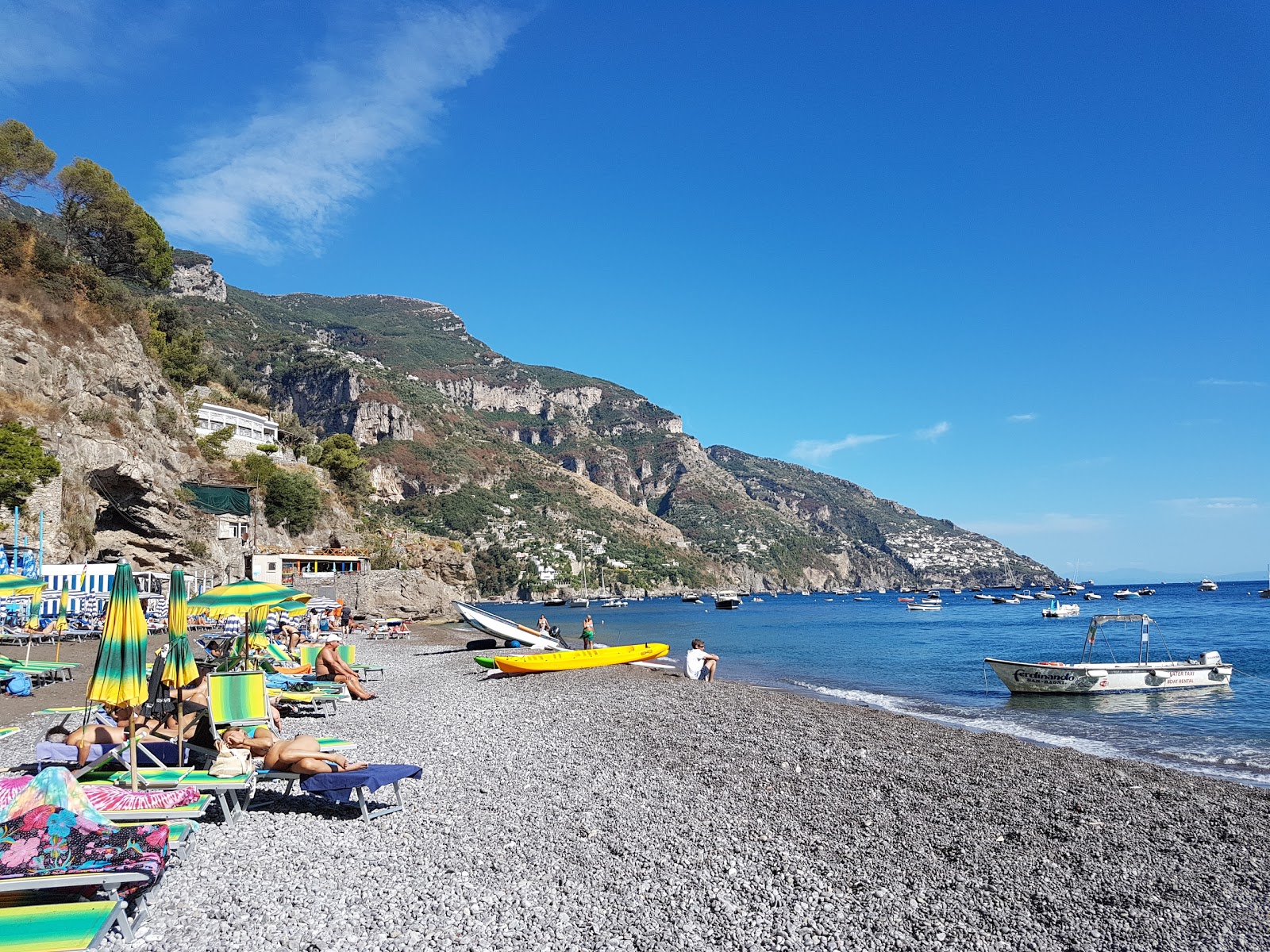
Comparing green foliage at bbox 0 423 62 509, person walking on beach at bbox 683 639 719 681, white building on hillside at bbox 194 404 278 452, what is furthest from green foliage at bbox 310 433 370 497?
person walking on beach at bbox 683 639 719 681

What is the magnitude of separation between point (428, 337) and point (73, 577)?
496 ft

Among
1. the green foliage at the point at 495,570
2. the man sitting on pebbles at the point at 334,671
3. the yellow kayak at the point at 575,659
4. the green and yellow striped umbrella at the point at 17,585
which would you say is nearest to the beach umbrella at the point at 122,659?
the man sitting on pebbles at the point at 334,671

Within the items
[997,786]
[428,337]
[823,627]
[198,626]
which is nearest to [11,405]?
[198,626]

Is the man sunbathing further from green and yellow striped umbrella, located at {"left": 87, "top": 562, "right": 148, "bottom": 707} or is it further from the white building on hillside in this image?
the white building on hillside

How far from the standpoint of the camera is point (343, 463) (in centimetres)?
5769

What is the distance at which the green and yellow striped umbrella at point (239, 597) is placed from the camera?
1329 cm

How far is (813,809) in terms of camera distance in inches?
302

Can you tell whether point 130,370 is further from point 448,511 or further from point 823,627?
point 448,511

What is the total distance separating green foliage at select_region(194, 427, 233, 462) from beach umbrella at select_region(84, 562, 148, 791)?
136ft

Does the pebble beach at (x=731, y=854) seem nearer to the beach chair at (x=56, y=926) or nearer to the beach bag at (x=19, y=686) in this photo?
the beach chair at (x=56, y=926)

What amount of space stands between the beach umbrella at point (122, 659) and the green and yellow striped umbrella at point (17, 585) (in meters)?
11.7

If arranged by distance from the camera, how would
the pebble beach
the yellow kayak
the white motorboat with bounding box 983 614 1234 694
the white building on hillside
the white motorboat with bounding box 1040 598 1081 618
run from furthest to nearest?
1. the white motorboat with bounding box 1040 598 1081 618
2. the white building on hillside
3. the white motorboat with bounding box 983 614 1234 694
4. the yellow kayak
5. the pebble beach

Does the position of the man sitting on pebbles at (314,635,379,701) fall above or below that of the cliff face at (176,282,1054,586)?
below

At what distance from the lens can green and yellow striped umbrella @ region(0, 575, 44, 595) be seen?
15444 millimetres
